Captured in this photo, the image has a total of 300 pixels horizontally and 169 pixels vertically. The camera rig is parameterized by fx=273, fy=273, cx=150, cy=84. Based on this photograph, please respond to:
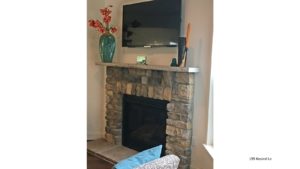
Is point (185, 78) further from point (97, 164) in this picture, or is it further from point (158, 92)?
point (97, 164)

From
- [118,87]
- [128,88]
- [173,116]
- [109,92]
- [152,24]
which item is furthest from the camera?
[109,92]

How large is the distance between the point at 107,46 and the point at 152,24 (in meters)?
0.88

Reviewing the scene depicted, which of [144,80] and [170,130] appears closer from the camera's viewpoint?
[170,130]

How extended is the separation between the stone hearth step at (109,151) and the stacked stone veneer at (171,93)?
1.35 feet

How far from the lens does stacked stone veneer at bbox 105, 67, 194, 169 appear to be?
10.1 ft

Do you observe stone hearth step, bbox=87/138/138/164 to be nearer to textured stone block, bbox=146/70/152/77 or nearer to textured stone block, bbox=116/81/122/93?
textured stone block, bbox=116/81/122/93

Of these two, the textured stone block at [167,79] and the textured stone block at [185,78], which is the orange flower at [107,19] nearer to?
the textured stone block at [167,79]

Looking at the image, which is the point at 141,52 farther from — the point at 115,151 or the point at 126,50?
the point at 115,151

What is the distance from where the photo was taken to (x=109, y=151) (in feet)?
12.6

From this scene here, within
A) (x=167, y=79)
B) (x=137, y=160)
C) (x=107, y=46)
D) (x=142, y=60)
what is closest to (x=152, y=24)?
(x=142, y=60)

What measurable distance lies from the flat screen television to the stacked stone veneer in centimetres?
39
